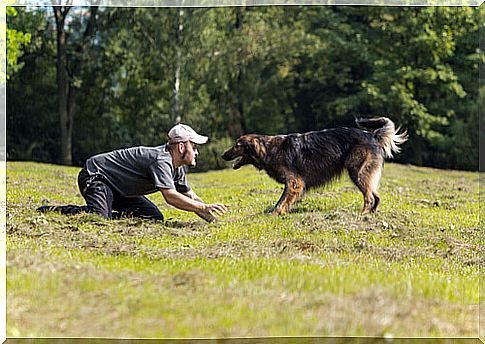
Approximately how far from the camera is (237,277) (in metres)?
4.54

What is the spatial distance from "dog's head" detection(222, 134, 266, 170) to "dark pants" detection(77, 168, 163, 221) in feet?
4.36

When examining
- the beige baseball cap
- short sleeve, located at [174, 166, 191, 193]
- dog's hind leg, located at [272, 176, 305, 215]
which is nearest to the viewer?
the beige baseball cap

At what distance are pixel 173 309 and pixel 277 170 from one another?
365cm

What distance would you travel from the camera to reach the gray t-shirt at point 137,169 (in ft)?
20.1

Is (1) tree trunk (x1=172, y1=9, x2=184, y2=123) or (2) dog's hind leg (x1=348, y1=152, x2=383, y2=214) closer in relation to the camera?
Result: (2) dog's hind leg (x1=348, y1=152, x2=383, y2=214)

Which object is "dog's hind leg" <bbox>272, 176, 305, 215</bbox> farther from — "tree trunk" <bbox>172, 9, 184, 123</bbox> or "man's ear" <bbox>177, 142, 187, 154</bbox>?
"tree trunk" <bbox>172, 9, 184, 123</bbox>

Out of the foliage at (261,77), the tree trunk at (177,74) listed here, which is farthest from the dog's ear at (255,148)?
the tree trunk at (177,74)

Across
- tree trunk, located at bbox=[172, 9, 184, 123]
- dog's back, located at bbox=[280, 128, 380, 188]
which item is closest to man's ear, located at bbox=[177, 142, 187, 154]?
dog's back, located at bbox=[280, 128, 380, 188]

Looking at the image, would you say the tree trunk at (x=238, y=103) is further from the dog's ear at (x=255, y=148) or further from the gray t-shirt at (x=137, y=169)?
the gray t-shirt at (x=137, y=169)

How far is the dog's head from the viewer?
764 centimetres

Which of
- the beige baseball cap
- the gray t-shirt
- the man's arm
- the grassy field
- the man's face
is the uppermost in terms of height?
Answer: the beige baseball cap

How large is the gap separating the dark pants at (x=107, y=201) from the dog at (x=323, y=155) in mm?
1389

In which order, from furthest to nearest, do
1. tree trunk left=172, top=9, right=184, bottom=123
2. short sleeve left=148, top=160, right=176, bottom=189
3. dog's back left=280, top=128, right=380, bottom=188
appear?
1. tree trunk left=172, top=9, right=184, bottom=123
2. dog's back left=280, top=128, right=380, bottom=188
3. short sleeve left=148, top=160, right=176, bottom=189

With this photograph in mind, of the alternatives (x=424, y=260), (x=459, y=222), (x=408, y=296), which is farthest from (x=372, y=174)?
(x=408, y=296)
